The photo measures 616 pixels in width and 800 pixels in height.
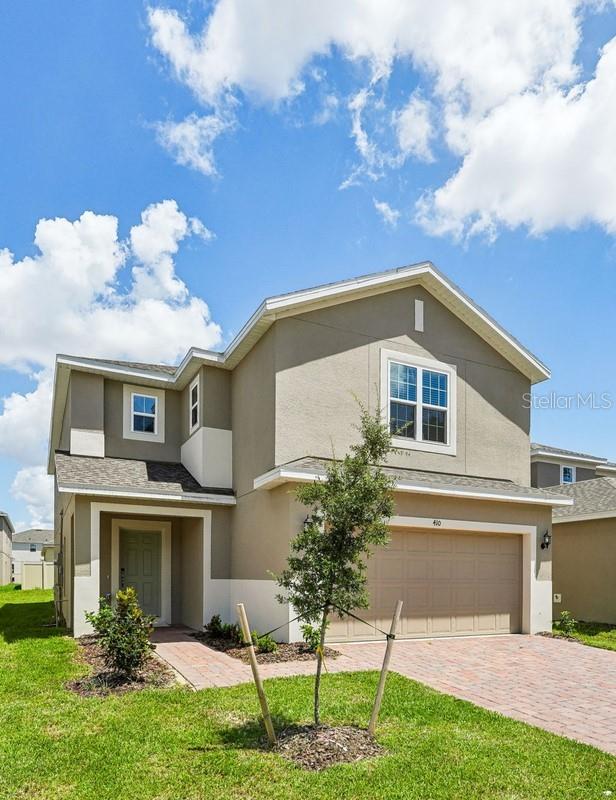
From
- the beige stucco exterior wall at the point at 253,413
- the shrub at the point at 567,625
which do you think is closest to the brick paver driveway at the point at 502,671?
the shrub at the point at 567,625

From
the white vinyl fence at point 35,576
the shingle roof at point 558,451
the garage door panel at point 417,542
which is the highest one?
the shingle roof at point 558,451

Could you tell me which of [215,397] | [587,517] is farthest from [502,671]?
[215,397]

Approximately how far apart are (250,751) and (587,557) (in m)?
13.6

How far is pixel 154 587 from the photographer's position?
15195mm

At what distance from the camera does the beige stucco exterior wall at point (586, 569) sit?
15.6 meters

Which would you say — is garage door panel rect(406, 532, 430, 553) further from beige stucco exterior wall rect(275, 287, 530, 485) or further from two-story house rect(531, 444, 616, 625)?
two-story house rect(531, 444, 616, 625)

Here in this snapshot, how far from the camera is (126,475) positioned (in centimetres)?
1367

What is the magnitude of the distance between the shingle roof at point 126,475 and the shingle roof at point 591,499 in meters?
9.63

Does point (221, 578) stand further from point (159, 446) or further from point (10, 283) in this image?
point (10, 283)

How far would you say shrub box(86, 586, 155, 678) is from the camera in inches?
322

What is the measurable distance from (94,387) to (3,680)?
7728 millimetres

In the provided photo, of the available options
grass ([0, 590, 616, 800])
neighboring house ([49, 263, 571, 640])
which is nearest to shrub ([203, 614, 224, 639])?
neighboring house ([49, 263, 571, 640])

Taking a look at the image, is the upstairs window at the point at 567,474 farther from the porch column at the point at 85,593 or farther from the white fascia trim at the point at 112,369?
the porch column at the point at 85,593

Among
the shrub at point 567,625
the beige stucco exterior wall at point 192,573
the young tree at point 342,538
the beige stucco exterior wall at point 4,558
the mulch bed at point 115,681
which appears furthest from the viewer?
the beige stucco exterior wall at point 4,558
